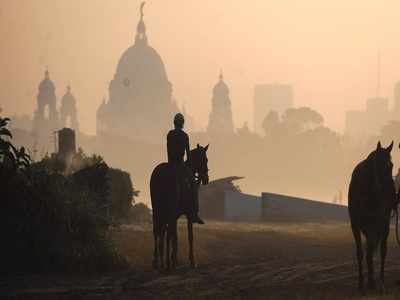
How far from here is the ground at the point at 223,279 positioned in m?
15.6

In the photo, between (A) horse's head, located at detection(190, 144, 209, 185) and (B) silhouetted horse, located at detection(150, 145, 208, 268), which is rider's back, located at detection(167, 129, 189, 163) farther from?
(A) horse's head, located at detection(190, 144, 209, 185)

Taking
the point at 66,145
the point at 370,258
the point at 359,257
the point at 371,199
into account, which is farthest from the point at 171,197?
the point at 66,145

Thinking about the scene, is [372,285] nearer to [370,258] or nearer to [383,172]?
[370,258]

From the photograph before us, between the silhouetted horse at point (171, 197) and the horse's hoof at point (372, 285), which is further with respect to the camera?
the silhouetted horse at point (171, 197)

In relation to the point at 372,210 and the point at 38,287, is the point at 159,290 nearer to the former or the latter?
the point at 38,287

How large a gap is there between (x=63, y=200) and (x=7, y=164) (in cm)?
145

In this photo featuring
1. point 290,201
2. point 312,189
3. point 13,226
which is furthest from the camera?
point 312,189

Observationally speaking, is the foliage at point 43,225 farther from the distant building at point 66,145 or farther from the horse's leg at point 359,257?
the distant building at point 66,145

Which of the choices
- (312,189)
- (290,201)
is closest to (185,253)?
(290,201)

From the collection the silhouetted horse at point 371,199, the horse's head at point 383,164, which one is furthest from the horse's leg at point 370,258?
the horse's head at point 383,164

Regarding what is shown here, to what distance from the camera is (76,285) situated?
55.2ft

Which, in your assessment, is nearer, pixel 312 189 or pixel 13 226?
pixel 13 226

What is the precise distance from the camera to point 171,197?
19.0 meters

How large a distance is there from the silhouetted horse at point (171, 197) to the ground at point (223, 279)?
71cm
